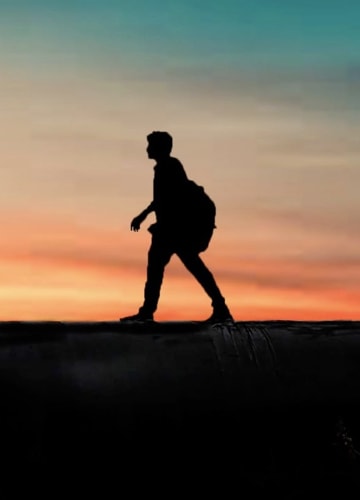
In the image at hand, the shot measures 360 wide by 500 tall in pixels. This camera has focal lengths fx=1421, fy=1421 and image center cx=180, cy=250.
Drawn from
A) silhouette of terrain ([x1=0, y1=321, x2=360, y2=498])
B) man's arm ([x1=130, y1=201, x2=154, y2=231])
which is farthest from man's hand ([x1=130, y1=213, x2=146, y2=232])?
silhouette of terrain ([x1=0, y1=321, x2=360, y2=498])

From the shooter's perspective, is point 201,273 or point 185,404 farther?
point 201,273

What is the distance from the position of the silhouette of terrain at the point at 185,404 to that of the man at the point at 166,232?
8.86ft

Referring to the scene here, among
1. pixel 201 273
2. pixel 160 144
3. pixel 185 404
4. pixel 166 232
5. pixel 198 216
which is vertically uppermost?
pixel 160 144

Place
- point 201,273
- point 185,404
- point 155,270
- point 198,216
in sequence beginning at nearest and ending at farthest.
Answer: point 185,404 → point 198,216 → point 201,273 → point 155,270

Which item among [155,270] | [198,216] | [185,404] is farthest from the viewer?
[155,270]

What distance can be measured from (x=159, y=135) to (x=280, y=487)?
443 centimetres

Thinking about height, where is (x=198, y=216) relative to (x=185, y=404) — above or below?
above

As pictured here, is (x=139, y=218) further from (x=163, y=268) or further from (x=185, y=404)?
(x=185, y=404)

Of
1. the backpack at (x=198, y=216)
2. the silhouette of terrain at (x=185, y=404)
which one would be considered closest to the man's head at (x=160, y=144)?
the backpack at (x=198, y=216)

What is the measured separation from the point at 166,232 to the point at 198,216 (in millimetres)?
384

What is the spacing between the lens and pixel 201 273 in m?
13.2

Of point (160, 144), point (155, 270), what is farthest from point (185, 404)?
point (160, 144)

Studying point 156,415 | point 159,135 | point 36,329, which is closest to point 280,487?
point 156,415

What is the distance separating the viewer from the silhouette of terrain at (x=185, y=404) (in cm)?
925
